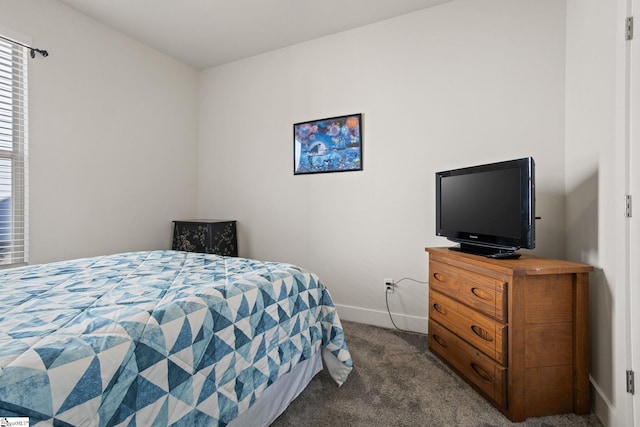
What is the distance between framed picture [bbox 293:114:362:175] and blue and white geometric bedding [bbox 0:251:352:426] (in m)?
1.48

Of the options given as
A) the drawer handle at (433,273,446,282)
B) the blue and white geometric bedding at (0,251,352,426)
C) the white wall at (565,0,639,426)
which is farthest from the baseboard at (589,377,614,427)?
the blue and white geometric bedding at (0,251,352,426)

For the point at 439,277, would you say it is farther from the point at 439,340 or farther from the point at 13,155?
the point at 13,155

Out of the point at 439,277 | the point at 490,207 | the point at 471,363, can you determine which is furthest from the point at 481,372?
the point at 490,207

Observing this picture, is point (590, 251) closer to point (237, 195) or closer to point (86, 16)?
point (237, 195)

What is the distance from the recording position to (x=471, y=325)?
69.1 inches

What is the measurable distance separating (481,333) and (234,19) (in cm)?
312

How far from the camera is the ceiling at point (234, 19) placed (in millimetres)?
2496

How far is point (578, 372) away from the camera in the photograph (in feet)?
4.93

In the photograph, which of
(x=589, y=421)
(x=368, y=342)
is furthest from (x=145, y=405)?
(x=589, y=421)

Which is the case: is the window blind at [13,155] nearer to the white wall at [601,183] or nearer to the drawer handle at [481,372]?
the drawer handle at [481,372]

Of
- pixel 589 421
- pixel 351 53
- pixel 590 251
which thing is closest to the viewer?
pixel 589 421

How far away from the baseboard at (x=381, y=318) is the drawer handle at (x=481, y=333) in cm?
86

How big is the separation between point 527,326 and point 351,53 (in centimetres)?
261

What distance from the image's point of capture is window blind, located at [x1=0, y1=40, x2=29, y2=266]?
220 cm
